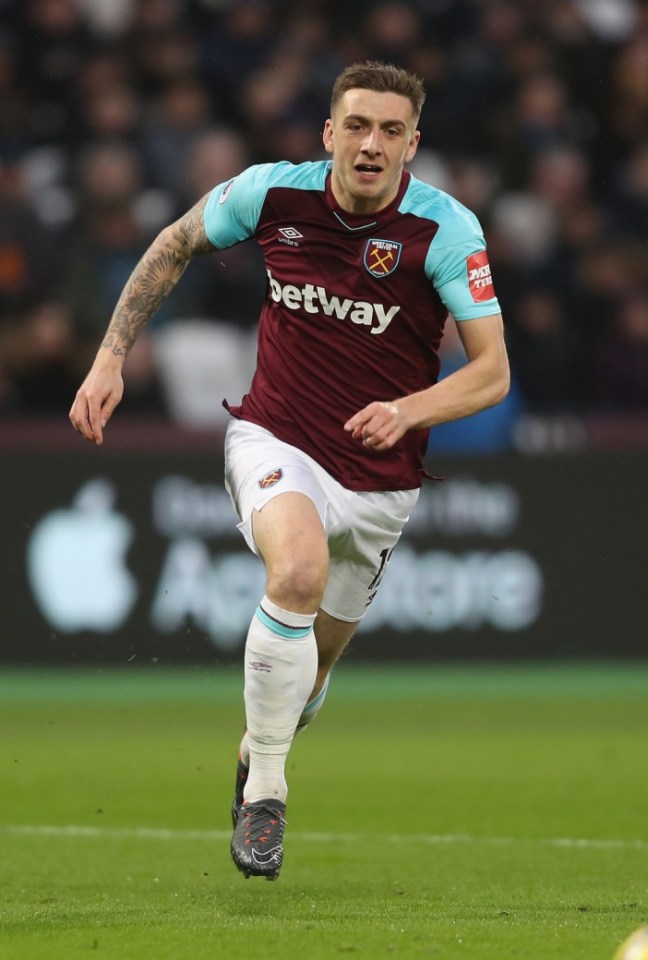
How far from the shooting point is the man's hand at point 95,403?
19.6ft

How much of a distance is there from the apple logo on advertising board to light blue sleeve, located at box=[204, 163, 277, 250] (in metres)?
5.69

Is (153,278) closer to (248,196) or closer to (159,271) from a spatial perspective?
(159,271)

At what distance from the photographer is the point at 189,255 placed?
6.46m

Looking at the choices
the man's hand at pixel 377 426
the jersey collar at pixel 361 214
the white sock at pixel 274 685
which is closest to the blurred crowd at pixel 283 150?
the jersey collar at pixel 361 214

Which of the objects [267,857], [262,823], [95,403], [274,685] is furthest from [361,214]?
[267,857]

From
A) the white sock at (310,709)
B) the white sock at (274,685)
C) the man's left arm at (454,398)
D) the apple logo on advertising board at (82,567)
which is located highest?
the man's left arm at (454,398)

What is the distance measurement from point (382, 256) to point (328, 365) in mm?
443

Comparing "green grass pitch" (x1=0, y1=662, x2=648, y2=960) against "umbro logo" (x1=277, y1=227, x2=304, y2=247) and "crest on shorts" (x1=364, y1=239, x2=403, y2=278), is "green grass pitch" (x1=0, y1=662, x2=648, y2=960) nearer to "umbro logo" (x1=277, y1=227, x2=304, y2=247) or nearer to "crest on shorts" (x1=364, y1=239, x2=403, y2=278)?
"crest on shorts" (x1=364, y1=239, x2=403, y2=278)

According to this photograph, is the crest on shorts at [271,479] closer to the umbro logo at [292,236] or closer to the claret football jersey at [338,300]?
the claret football jersey at [338,300]

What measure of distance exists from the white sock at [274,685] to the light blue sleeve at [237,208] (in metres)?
1.36

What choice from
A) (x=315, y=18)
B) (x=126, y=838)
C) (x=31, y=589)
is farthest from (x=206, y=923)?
(x=315, y=18)

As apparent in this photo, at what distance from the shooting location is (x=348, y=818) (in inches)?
315

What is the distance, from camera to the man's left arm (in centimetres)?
545

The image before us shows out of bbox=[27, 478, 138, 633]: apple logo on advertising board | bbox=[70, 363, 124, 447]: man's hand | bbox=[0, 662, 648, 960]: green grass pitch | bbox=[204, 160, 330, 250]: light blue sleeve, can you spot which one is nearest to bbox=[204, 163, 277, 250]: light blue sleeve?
bbox=[204, 160, 330, 250]: light blue sleeve
